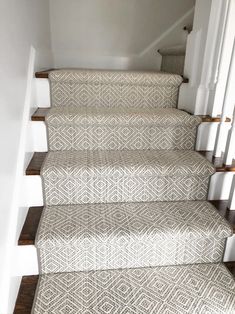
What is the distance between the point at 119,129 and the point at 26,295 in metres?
0.85

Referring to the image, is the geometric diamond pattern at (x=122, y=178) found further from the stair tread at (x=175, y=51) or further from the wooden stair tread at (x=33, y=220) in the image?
the stair tread at (x=175, y=51)

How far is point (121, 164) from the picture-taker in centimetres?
121

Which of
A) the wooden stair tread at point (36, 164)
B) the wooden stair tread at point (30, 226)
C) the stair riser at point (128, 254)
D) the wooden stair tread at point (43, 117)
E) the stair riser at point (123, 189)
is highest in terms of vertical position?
the wooden stair tread at point (43, 117)

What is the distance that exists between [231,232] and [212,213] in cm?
12

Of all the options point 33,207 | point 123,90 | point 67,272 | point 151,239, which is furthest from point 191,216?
point 123,90

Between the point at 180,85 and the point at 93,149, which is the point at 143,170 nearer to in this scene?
the point at 93,149

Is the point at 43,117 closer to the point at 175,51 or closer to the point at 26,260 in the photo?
the point at 26,260

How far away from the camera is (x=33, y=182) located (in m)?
1.15

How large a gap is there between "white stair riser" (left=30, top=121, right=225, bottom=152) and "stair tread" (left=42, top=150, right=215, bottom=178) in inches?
3.1

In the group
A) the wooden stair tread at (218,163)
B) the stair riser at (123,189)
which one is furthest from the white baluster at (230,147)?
the stair riser at (123,189)

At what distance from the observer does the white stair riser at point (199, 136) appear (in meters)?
1.32

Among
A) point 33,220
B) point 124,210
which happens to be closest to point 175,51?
point 124,210

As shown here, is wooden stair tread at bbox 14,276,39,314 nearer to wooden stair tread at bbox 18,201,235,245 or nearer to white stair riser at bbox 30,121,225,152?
wooden stair tread at bbox 18,201,235,245

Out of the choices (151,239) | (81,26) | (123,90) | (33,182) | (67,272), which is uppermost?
(81,26)
